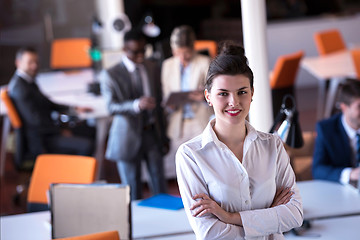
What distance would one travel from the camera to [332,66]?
754 cm

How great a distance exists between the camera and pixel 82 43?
29.7ft

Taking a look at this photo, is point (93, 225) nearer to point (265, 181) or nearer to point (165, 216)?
point (165, 216)

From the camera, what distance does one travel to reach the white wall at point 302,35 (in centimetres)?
1045

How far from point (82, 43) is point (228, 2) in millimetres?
3199

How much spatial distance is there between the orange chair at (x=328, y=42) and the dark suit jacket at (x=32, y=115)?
13.6ft

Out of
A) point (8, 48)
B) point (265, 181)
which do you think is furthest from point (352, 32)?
point (265, 181)

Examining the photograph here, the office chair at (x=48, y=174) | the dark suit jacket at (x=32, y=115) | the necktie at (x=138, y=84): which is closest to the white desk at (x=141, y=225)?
the office chair at (x=48, y=174)

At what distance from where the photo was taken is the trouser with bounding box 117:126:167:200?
4777 mm

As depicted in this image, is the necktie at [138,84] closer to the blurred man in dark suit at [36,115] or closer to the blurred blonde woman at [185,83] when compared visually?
the blurred blonde woman at [185,83]

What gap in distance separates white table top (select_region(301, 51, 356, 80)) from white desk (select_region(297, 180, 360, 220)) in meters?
3.49

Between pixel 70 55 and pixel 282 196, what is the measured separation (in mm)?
7188

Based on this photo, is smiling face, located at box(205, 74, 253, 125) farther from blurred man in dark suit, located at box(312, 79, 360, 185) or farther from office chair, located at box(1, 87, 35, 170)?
office chair, located at box(1, 87, 35, 170)

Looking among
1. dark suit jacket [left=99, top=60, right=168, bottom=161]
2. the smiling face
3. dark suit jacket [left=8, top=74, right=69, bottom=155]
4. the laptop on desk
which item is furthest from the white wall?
the smiling face

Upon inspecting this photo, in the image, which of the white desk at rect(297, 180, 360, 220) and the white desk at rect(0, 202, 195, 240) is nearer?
the white desk at rect(0, 202, 195, 240)
